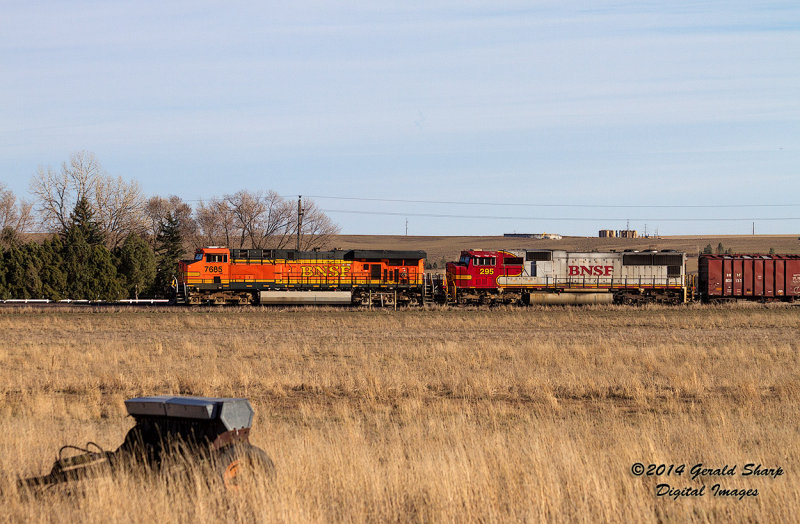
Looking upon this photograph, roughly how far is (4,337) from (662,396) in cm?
2363

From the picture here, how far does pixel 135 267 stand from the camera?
182 feet

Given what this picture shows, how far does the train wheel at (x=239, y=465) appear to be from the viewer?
598 centimetres

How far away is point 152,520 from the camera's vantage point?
5.78m

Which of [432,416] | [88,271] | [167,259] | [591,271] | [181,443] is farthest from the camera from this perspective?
[167,259]

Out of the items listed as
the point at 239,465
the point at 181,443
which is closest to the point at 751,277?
the point at 239,465

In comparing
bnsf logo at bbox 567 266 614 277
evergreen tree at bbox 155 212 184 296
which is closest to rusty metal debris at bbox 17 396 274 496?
bnsf logo at bbox 567 266 614 277

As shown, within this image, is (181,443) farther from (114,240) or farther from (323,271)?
(114,240)

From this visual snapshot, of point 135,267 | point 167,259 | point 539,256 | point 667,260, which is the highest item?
point 539,256

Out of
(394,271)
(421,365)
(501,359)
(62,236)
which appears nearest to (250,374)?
(421,365)

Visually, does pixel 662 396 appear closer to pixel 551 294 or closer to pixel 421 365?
pixel 421 365

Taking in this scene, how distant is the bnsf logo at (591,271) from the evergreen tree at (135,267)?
3310cm

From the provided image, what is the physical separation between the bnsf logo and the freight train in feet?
0.20

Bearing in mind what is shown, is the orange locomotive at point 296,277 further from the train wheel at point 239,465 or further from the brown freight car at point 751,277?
the train wheel at point 239,465

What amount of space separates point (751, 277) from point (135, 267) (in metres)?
44.2
